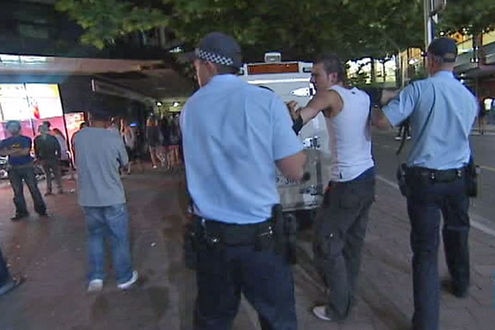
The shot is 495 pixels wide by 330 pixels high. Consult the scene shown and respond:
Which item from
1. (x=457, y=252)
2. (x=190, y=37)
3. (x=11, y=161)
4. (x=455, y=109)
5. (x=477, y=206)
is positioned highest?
(x=190, y=37)

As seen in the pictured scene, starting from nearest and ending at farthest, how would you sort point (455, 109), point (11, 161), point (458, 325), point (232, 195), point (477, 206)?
point (232, 195), point (455, 109), point (458, 325), point (477, 206), point (11, 161)

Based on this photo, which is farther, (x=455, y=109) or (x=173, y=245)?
(x=173, y=245)

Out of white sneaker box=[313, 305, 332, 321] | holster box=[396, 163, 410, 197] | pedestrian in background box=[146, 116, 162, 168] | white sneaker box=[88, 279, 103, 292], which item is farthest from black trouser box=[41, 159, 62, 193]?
holster box=[396, 163, 410, 197]

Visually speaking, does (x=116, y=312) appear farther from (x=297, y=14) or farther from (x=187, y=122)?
(x=297, y=14)

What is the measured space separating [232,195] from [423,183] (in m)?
1.54

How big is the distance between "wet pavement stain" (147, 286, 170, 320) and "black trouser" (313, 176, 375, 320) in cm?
140

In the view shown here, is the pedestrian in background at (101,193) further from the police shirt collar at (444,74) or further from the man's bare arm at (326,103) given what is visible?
the police shirt collar at (444,74)

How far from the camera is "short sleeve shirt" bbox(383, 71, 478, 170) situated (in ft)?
9.96

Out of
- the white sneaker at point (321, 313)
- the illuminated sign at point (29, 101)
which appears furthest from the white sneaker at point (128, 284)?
the illuminated sign at point (29, 101)

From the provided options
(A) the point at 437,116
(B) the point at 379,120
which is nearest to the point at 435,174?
(A) the point at 437,116

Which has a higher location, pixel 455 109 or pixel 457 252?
pixel 455 109

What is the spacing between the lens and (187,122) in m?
2.23

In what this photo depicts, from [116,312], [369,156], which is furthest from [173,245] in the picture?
[369,156]

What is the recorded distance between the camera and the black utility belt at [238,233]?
2.18 m
